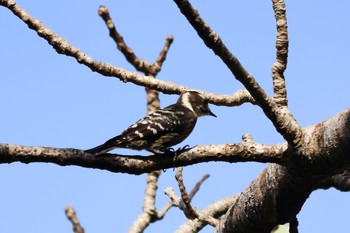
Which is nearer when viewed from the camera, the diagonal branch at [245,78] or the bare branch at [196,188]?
the diagonal branch at [245,78]

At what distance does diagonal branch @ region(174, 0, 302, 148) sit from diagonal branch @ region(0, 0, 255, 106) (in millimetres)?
1302

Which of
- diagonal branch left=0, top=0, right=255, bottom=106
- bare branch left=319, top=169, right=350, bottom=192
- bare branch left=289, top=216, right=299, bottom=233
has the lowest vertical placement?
bare branch left=289, top=216, right=299, bottom=233

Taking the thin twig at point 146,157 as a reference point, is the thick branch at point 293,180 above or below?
below

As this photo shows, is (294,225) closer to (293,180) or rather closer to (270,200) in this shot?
(270,200)

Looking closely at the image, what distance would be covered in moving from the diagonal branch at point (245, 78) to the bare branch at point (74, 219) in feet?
6.87

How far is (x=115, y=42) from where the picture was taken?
6.44 metres

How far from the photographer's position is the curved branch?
3.41m

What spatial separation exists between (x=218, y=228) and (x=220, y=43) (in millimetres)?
1517

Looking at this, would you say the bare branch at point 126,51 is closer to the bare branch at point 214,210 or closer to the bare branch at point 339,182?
the bare branch at point 214,210

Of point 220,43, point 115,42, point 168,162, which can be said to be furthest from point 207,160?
point 115,42

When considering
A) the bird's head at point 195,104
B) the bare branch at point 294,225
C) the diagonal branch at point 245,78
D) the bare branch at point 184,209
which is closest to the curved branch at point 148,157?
the diagonal branch at point 245,78

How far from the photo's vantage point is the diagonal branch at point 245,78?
2.96 m

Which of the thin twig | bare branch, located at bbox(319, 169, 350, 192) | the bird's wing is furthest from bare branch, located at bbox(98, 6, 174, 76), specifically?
the thin twig

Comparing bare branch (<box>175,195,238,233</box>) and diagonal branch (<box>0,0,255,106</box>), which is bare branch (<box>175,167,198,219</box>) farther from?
diagonal branch (<box>0,0,255,106</box>)
